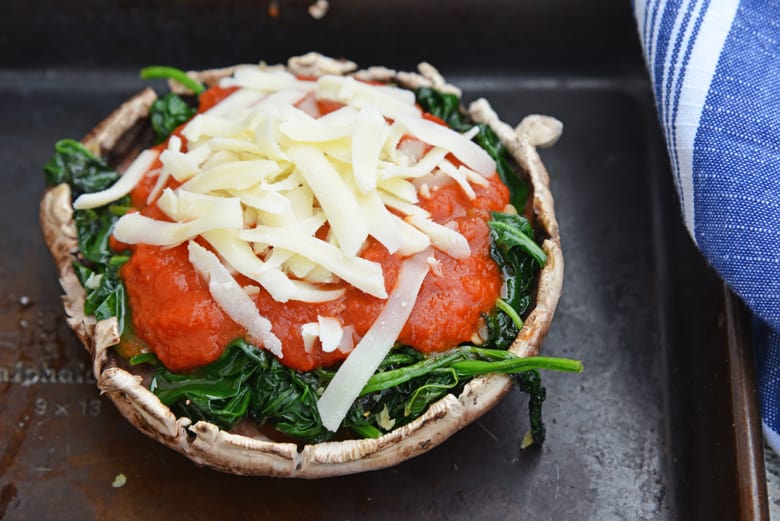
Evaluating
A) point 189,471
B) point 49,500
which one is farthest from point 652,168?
point 49,500

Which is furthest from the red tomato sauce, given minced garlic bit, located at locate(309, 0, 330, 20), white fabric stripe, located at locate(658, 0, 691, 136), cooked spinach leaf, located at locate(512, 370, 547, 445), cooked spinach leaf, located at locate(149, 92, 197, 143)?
minced garlic bit, located at locate(309, 0, 330, 20)

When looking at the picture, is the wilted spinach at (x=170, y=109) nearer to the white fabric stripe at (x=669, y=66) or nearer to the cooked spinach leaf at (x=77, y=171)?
the cooked spinach leaf at (x=77, y=171)

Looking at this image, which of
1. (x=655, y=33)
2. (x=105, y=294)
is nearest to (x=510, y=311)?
(x=655, y=33)

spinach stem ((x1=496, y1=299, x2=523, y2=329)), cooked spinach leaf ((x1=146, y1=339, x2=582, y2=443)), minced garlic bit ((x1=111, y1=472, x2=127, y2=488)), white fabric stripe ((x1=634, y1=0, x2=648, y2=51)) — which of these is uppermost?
white fabric stripe ((x1=634, y1=0, x2=648, y2=51))

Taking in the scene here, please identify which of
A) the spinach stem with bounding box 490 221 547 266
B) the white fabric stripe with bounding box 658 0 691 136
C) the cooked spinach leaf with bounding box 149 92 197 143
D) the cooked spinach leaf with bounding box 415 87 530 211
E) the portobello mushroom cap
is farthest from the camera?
the cooked spinach leaf with bounding box 149 92 197 143

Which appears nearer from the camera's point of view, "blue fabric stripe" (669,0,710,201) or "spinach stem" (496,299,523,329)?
"spinach stem" (496,299,523,329)

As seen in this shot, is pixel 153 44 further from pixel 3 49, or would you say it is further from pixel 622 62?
pixel 622 62

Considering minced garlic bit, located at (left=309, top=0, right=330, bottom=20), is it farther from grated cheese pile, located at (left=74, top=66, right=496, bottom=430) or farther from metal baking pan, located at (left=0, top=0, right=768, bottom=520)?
grated cheese pile, located at (left=74, top=66, right=496, bottom=430)

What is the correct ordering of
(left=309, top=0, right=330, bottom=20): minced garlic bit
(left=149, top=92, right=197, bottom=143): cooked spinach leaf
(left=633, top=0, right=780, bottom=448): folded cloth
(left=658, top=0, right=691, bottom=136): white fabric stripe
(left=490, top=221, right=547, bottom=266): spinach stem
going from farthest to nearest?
1. (left=309, top=0, right=330, bottom=20): minced garlic bit
2. (left=149, top=92, right=197, bottom=143): cooked spinach leaf
3. (left=658, top=0, right=691, bottom=136): white fabric stripe
4. (left=490, top=221, right=547, bottom=266): spinach stem
5. (left=633, top=0, right=780, bottom=448): folded cloth
